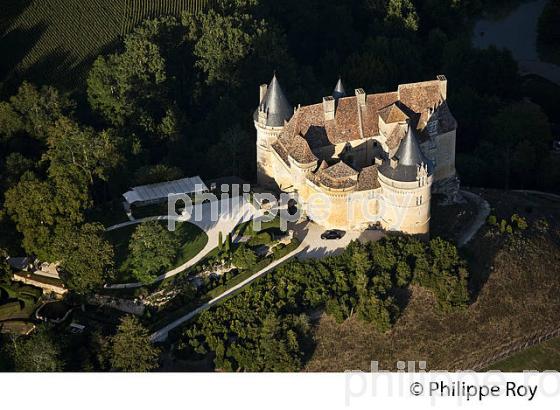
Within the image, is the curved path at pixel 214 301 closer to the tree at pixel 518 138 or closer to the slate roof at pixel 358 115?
the slate roof at pixel 358 115

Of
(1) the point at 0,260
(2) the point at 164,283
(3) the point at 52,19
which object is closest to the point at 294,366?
(2) the point at 164,283

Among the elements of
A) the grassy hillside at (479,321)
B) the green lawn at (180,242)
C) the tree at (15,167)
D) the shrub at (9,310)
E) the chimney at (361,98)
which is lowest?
the grassy hillside at (479,321)

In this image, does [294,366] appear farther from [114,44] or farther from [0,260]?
[114,44]

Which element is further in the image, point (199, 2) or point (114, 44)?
point (199, 2)

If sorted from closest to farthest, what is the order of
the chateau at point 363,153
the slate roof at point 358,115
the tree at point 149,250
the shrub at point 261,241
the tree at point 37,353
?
1. the tree at point 37,353
2. the tree at point 149,250
3. the chateau at point 363,153
4. the shrub at point 261,241
5. the slate roof at point 358,115

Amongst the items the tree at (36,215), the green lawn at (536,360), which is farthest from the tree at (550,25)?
the tree at (36,215)

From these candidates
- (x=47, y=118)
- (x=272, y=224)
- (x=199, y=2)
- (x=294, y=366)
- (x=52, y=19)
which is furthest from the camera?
(x=199, y=2)

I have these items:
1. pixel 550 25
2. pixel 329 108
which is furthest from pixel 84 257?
pixel 550 25

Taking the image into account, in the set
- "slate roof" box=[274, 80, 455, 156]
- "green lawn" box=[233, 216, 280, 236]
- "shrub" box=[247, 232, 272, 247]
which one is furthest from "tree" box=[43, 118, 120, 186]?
"slate roof" box=[274, 80, 455, 156]
